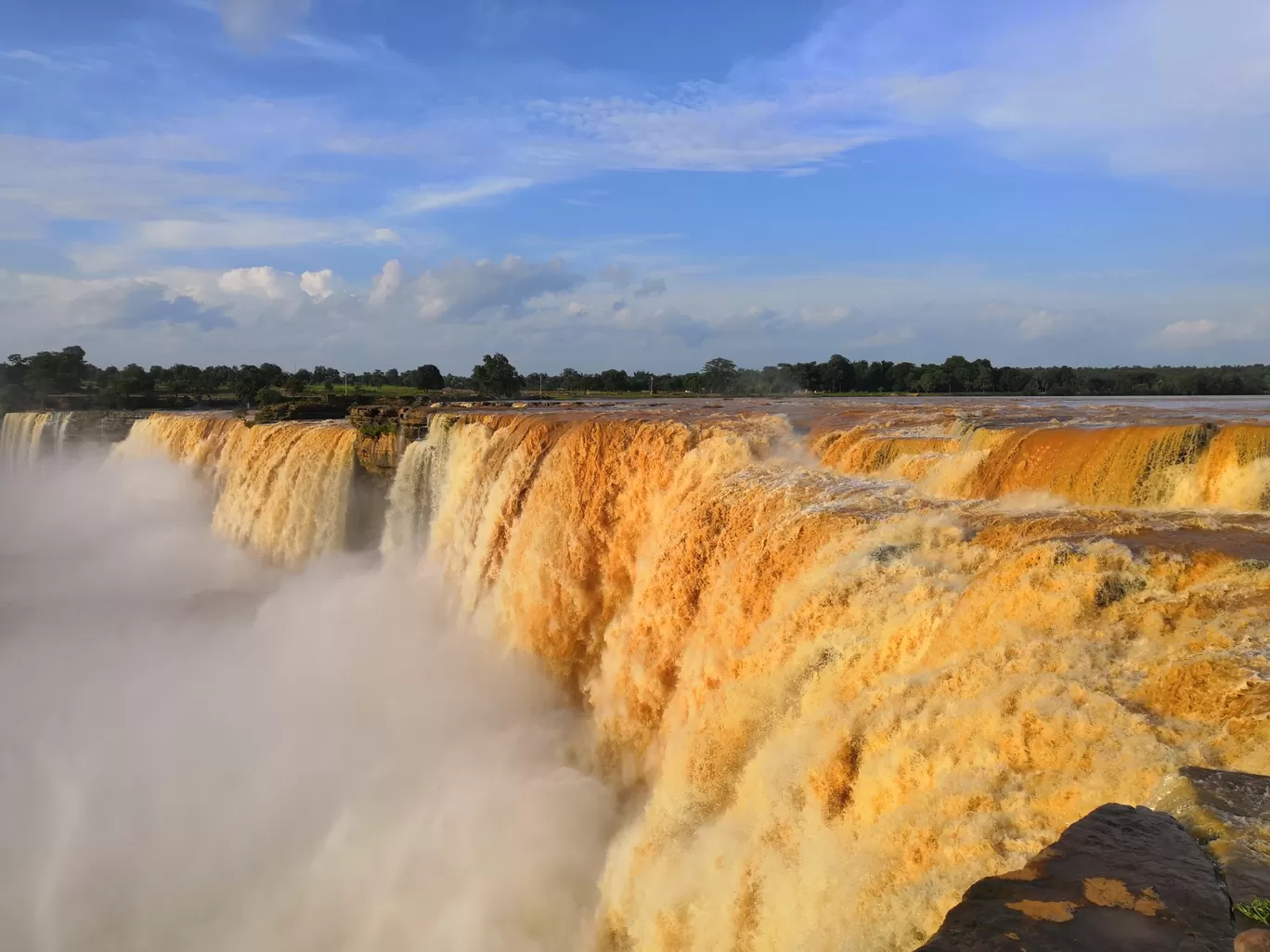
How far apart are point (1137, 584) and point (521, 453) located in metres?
11.0

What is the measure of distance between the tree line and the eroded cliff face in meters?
30.2

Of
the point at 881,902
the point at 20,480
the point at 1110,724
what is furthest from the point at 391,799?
the point at 20,480

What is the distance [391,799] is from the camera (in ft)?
34.8

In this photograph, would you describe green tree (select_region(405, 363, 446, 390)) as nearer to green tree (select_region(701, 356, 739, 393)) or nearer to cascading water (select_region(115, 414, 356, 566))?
green tree (select_region(701, 356, 739, 393))

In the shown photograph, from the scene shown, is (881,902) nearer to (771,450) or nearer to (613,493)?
(771,450)

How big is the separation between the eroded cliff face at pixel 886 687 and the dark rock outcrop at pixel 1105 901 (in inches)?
27.1

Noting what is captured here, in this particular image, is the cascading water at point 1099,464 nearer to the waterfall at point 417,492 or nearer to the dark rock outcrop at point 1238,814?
the dark rock outcrop at point 1238,814

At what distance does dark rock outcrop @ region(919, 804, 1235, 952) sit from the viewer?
2.53 m

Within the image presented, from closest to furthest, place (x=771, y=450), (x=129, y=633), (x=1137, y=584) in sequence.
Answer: (x=1137, y=584)
(x=771, y=450)
(x=129, y=633)

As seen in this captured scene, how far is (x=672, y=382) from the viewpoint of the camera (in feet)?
230

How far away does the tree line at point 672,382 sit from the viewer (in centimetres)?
3903

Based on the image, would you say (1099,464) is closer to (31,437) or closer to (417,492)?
(417,492)

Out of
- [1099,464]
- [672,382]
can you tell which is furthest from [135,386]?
[1099,464]

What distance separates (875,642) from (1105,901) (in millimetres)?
3287
